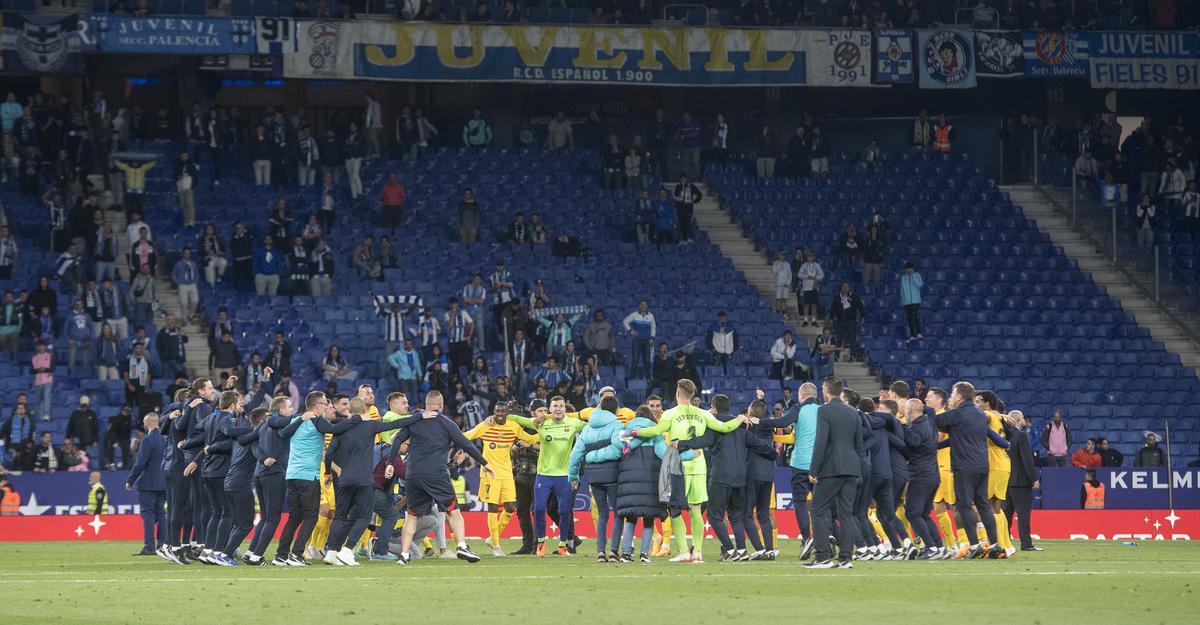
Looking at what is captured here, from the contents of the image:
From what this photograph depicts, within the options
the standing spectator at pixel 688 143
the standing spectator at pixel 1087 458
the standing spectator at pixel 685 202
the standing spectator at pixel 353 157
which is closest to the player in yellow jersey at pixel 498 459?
the standing spectator at pixel 1087 458

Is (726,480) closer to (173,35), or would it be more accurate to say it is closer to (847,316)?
(847,316)

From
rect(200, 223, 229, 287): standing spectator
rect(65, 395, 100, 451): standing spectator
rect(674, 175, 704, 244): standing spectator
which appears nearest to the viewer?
rect(65, 395, 100, 451): standing spectator

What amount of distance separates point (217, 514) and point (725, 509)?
19.7ft

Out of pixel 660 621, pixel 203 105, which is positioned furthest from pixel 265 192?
pixel 660 621

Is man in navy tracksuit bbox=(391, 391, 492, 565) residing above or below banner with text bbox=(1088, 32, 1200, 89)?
below

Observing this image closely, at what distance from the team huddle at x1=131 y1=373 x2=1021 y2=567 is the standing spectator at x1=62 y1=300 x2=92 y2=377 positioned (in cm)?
A: 1253

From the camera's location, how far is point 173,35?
40469 mm

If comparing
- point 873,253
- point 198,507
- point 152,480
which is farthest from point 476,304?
point 198,507

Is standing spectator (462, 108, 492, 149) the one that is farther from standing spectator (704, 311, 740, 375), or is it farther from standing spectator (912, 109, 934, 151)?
standing spectator (912, 109, 934, 151)

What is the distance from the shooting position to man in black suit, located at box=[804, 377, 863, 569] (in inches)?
781

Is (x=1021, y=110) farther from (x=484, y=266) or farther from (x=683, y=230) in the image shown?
(x=484, y=266)

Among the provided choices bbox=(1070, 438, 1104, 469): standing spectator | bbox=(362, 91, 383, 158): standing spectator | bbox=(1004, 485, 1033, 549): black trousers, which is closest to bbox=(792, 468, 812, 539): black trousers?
bbox=(1004, 485, 1033, 549): black trousers

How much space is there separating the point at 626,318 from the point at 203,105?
11899 millimetres

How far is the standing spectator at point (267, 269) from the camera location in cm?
3856
